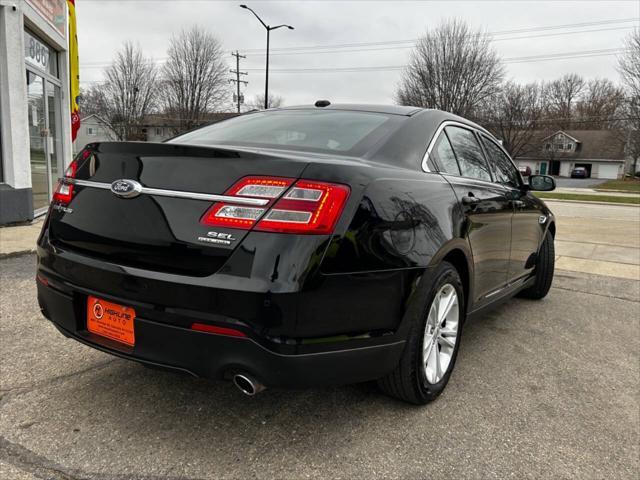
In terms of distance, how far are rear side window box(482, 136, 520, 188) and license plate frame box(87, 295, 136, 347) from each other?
2.72 metres

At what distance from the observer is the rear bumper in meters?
1.90

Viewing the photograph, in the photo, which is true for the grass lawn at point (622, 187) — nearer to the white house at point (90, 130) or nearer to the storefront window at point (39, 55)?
the storefront window at point (39, 55)

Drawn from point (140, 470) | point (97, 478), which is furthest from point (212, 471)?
point (97, 478)

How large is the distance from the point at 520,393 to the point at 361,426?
104 cm

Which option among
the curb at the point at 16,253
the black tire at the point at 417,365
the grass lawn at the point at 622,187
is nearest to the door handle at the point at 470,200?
the black tire at the point at 417,365

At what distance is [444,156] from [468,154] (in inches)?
18.9

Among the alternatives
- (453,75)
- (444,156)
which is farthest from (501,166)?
(453,75)

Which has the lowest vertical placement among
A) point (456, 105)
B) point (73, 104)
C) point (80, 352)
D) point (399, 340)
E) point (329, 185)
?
point (80, 352)

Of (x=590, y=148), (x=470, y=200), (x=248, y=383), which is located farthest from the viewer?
(x=590, y=148)

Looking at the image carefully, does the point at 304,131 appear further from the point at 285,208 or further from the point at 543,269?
the point at 543,269

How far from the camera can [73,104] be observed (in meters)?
9.53

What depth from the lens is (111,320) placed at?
2.16m

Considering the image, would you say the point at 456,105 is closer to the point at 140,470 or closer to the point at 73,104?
the point at 73,104

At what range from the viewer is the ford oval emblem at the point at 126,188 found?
2.09 meters
